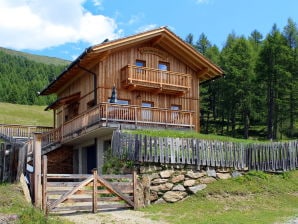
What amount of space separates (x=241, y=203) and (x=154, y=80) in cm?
1249

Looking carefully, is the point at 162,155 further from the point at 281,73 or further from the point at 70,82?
the point at 281,73

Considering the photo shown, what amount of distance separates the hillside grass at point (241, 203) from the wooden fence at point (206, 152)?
2.07 feet

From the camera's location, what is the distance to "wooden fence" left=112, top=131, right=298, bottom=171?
18406 millimetres

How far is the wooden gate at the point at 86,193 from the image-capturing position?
48.2 ft

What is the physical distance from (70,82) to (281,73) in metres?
25.7

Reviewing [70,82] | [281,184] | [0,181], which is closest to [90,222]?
[0,181]

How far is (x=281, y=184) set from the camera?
64.9 feet

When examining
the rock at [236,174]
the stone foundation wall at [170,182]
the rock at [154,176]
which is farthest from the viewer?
the rock at [236,174]

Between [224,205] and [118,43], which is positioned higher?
[118,43]

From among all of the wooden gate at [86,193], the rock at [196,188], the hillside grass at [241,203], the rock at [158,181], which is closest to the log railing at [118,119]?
the rock at [158,181]

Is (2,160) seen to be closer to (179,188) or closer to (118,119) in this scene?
(179,188)

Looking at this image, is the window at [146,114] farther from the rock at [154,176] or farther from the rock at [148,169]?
the rock at [154,176]

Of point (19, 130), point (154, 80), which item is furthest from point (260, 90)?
point (19, 130)

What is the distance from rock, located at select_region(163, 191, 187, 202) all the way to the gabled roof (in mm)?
11235
